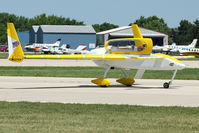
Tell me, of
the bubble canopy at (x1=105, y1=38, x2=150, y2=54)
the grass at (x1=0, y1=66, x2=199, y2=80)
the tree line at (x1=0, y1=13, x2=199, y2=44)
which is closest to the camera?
the bubble canopy at (x1=105, y1=38, x2=150, y2=54)

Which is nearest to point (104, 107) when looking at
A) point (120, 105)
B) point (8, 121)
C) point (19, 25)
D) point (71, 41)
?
point (120, 105)

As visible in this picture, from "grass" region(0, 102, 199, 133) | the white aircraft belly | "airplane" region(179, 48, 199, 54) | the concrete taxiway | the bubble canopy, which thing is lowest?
"airplane" region(179, 48, 199, 54)

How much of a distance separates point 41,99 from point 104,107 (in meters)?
2.93

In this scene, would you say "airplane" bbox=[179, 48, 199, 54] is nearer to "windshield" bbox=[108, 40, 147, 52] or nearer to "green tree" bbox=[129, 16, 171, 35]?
"windshield" bbox=[108, 40, 147, 52]

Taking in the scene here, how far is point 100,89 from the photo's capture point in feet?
61.2

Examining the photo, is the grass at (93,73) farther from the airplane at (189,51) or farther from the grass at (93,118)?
the airplane at (189,51)

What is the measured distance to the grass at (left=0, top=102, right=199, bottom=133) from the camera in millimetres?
9688

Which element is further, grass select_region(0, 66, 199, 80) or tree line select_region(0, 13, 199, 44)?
tree line select_region(0, 13, 199, 44)

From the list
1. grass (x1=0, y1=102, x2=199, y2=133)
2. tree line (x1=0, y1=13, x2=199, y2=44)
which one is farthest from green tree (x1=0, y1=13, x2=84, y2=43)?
grass (x1=0, y1=102, x2=199, y2=133)

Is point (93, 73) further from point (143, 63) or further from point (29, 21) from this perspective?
point (29, 21)

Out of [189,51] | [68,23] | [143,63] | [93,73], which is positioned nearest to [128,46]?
[143,63]

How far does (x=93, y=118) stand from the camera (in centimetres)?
1106

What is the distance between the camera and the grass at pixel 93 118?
31.8ft

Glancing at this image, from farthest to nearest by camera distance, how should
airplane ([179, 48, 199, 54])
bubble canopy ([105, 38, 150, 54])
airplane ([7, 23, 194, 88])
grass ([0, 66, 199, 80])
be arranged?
airplane ([179, 48, 199, 54])
grass ([0, 66, 199, 80])
bubble canopy ([105, 38, 150, 54])
airplane ([7, 23, 194, 88])
